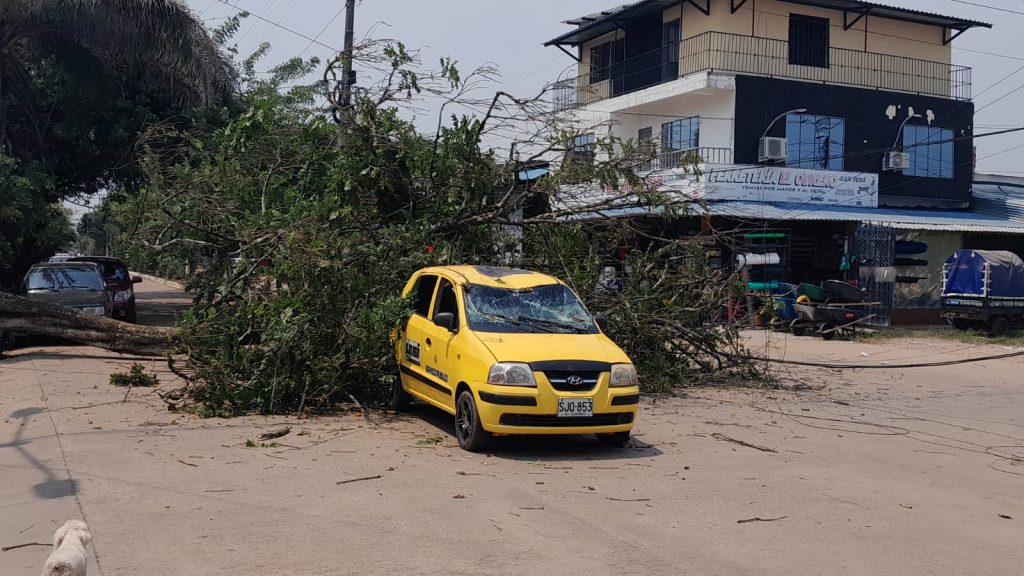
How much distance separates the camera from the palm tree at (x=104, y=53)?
781 inches

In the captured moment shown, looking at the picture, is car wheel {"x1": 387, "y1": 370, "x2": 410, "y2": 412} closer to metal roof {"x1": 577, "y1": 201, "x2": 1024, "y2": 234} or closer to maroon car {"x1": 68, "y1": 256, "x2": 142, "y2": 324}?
maroon car {"x1": 68, "y1": 256, "x2": 142, "y2": 324}

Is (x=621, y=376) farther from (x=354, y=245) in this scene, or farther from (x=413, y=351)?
(x=354, y=245)

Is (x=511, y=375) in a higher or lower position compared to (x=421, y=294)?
lower

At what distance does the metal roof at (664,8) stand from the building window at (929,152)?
410 cm

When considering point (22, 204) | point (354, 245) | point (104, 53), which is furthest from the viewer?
point (104, 53)

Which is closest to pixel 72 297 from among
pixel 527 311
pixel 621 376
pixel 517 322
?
pixel 527 311

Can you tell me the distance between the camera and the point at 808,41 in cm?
3161

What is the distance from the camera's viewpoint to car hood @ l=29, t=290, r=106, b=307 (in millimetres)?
18109

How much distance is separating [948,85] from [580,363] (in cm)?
3096

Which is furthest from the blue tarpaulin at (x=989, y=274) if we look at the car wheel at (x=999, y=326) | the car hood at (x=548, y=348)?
the car hood at (x=548, y=348)

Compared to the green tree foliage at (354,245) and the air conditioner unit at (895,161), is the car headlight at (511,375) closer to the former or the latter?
the green tree foliage at (354,245)

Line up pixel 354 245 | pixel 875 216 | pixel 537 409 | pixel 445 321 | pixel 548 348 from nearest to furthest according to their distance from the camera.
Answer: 1. pixel 537 409
2. pixel 548 348
3. pixel 445 321
4. pixel 354 245
5. pixel 875 216

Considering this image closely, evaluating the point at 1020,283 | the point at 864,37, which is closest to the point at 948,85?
the point at 864,37

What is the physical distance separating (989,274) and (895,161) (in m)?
8.27
